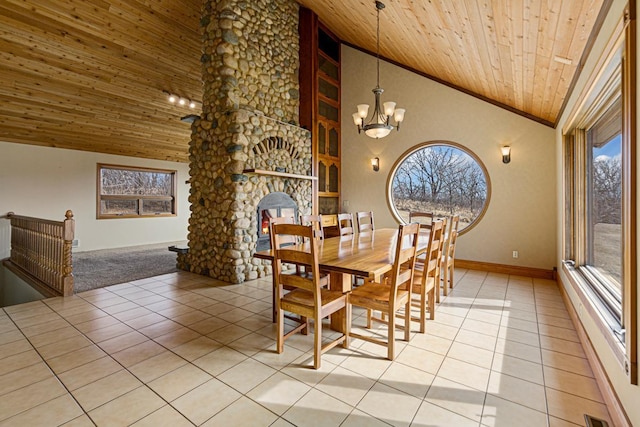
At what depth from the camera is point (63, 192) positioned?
21.8ft

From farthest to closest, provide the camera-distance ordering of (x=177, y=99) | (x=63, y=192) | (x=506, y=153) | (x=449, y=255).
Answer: (x=63, y=192), (x=177, y=99), (x=506, y=153), (x=449, y=255)

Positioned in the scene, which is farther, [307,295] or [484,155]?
[484,155]

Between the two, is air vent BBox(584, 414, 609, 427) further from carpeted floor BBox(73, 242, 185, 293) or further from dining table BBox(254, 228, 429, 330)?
carpeted floor BBox(73, 242, 185, 293)

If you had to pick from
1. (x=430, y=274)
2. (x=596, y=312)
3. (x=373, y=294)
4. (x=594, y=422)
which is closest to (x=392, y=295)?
(x=373, y=294)

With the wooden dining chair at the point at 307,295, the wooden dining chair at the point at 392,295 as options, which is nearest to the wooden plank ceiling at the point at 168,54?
the wooden dining chair at the point at 392,295

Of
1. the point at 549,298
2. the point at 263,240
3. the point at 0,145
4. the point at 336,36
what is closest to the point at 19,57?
the point at 0,145

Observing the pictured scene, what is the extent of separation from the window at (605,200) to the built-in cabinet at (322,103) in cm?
345

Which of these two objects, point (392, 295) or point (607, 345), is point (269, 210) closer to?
point (392, 295)

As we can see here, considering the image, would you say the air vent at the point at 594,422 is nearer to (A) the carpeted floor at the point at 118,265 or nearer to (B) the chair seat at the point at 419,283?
(B) the chair seat at the point at 419,283

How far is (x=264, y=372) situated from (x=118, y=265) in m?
4.76

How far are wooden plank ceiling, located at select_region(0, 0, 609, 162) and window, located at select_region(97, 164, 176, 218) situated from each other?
768 mm

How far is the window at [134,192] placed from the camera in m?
7.36

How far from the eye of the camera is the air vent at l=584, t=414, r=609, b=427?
1668 millimetres

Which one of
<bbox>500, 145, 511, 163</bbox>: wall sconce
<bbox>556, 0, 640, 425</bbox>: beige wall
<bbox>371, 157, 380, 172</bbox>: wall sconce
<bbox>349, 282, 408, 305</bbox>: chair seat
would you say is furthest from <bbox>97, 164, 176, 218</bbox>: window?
<bbox>556, 0, 640, 425</bbox>: beige wall
